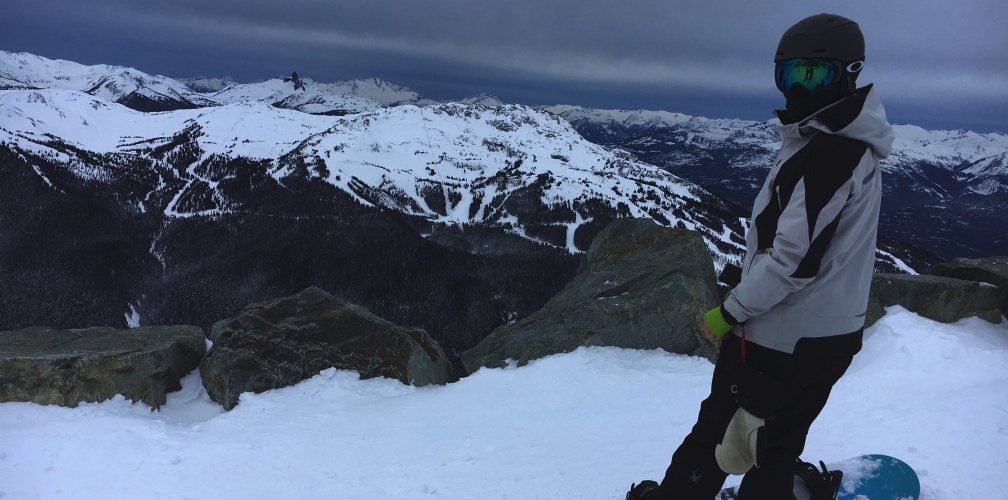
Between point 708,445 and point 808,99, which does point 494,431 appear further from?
point 808,99

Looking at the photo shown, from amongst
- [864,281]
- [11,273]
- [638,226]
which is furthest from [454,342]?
[11,273]

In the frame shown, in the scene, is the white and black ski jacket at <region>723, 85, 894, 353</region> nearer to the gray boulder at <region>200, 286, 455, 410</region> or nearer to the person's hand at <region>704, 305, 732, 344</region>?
the person's hand at <region>704, 305, 732, 344</region>

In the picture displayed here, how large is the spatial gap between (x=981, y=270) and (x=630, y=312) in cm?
1002

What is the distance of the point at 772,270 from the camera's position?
3385 millimetres

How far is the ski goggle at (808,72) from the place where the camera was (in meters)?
3.48

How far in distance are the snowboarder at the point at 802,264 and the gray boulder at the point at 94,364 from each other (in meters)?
11.2

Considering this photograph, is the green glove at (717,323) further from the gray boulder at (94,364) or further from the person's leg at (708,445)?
the gray boulder at (94,364)

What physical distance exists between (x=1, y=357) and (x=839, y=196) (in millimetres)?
13682

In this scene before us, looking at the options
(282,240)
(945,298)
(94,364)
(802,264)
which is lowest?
(282,240)

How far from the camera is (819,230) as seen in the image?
3299mm

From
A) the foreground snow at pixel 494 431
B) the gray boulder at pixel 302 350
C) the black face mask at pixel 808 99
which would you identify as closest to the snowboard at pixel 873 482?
the foreground snow at pixel 494 431

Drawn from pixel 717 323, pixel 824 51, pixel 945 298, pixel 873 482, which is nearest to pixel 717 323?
pixel 717 323

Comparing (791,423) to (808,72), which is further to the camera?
(791,423)

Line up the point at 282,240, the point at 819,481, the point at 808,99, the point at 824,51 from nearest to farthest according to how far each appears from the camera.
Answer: the point at 824,51 → the point at 808,99 → the point at 819,481 → the point at 282,240
